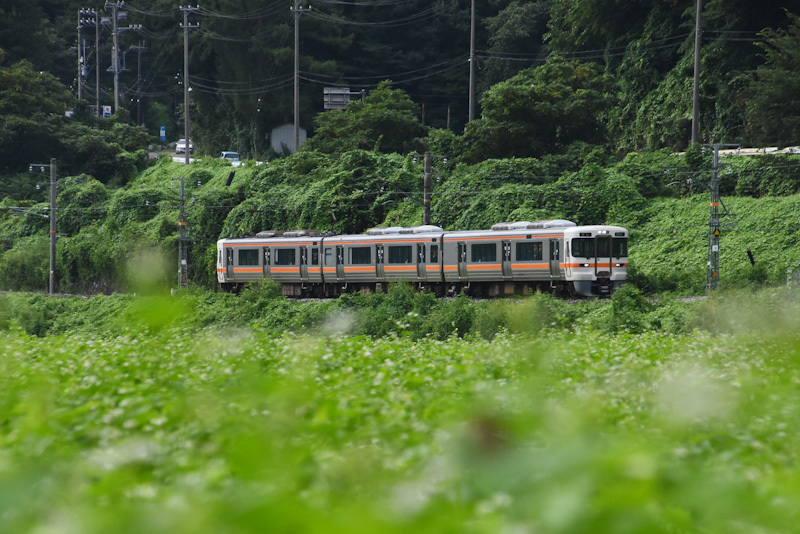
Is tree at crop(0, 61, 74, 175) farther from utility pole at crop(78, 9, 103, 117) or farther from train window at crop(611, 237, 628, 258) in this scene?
train window at crop(611, 237, 628, 258)

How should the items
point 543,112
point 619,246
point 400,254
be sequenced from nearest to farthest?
point 619,246, point 400,254, point 543,112

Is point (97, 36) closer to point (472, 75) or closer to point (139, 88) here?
point (139, 88)

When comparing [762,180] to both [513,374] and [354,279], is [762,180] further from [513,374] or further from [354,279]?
[513,374]

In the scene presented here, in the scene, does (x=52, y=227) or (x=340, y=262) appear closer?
(x=340, y=262)

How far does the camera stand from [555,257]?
2814cm

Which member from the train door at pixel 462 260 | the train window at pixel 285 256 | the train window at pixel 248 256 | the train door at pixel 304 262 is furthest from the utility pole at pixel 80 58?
the train door at pixel 462 260

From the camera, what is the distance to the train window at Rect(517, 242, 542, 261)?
2844 cm

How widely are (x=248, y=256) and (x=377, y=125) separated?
17738 millimetres

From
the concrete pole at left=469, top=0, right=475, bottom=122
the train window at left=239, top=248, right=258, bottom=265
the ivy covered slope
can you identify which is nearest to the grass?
the ivy covered slope

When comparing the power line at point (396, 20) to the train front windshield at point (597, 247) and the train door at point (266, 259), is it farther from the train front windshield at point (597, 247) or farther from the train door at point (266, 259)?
the train front windshield at point (597, 247)

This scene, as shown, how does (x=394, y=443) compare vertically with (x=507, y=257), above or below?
below

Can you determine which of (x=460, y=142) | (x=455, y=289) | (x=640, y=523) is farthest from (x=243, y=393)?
(x=460, y=142)

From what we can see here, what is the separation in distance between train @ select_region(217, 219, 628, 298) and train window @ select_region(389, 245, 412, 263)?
3 centimetres

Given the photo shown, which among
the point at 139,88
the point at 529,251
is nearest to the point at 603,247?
the point at 529,251
